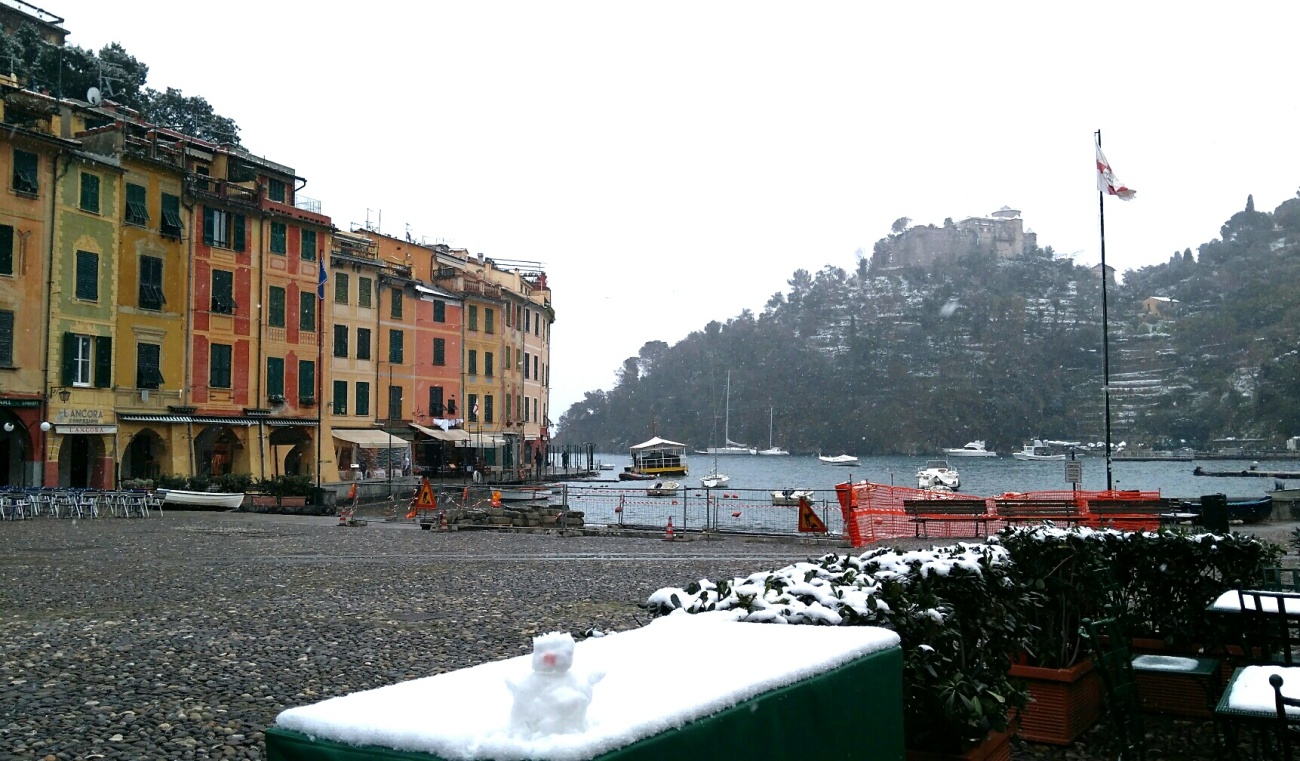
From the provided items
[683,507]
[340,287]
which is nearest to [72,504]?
[683,507]

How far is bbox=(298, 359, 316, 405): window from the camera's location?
4469cm

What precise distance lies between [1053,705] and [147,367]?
125 ft

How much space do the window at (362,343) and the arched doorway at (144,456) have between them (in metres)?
13.2

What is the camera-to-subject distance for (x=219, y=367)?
4081 cm

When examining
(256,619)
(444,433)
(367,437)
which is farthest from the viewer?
(444,433)

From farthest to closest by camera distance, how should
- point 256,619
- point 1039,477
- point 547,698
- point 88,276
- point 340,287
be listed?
point 1039,477 → point 340,287 → point 88,276 → point 256,619 → point 547,698

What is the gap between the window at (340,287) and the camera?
49750 millimetres

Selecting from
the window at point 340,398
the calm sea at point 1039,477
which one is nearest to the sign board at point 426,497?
the window at point 340,398

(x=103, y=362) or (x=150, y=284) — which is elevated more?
(x=150, y=284)

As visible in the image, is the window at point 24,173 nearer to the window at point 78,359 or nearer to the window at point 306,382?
the window at point 78,359

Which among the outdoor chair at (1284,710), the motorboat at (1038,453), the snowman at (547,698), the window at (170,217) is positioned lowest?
the motorboat at (1038,453)

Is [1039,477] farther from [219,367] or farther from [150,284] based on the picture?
[150,284]

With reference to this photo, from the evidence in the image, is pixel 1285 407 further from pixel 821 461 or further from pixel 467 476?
pixel 467 476

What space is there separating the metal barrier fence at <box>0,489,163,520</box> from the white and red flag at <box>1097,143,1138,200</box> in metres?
29.6
